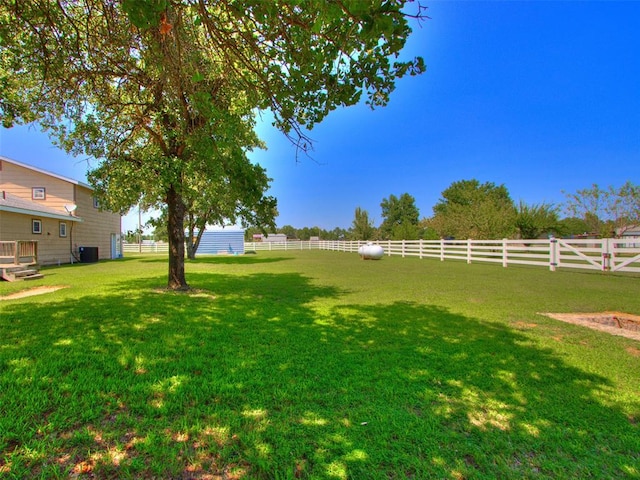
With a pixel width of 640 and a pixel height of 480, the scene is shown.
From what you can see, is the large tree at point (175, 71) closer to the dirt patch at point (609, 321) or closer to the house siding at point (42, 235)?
the dirt patch at point (609, 321)

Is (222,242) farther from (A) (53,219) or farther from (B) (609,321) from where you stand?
(B) (609,321)

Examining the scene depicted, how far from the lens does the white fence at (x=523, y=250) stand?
10688 millimetres

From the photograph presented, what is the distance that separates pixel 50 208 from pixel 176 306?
55.3ft

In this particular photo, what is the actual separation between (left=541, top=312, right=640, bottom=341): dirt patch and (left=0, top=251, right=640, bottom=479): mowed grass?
33 centimetres

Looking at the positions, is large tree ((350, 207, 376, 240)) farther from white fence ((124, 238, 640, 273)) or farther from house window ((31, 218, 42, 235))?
house window ((31, 218, 42, 235))

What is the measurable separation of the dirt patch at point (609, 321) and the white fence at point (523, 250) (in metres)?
4.98

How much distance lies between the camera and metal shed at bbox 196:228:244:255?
3184 centimetres

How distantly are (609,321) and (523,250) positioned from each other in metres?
10.3

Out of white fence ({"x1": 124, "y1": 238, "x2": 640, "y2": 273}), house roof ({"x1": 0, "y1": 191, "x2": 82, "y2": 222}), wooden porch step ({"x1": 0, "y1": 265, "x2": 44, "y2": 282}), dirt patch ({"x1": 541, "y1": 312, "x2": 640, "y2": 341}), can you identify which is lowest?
dirt patch ({"x1": 541, "y1": 312, "x2": 640, "y2": 341})

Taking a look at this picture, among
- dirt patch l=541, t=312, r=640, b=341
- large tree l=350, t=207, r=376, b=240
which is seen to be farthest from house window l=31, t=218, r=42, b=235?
large tree l=350, t=207, r=376, b=240

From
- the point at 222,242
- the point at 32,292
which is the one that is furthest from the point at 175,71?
the point at 222,242

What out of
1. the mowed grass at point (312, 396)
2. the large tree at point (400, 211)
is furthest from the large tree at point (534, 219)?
the large tree at point (400, 211)

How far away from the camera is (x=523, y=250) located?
14211 mm

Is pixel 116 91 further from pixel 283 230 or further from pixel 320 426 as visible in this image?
pixel 283 230
